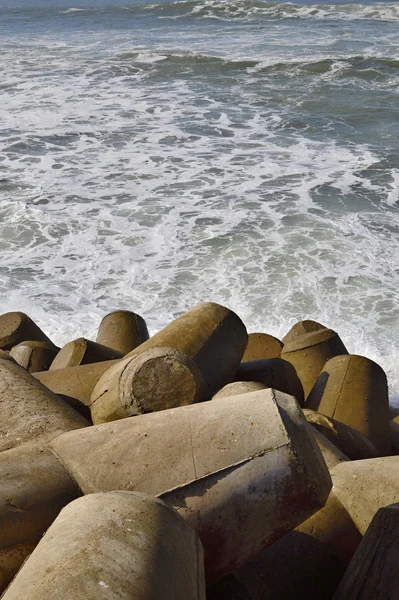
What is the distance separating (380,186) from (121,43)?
1523cm

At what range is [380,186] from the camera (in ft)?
39.1

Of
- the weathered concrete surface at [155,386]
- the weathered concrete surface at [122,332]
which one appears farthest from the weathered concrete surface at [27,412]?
the weathered concrete surface at [122,332]

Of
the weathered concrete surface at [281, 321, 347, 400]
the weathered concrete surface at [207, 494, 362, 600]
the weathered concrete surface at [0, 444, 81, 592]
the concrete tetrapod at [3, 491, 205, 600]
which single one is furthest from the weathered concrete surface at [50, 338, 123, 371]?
the concrete tetrapod at [3, 491, 205, 600]

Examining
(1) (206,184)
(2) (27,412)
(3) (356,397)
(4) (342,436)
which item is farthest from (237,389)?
(1) (206,184)

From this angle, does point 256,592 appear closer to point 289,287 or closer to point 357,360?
point 357,360

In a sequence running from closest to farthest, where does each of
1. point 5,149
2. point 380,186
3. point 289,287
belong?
point 289,287 < point 380,186 < point 5,149

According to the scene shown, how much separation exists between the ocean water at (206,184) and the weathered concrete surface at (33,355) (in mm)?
2237

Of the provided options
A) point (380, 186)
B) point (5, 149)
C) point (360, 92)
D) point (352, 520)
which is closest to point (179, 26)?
point (360, 92)

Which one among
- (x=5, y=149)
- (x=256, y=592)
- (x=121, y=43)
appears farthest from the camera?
(x=121, y=43)

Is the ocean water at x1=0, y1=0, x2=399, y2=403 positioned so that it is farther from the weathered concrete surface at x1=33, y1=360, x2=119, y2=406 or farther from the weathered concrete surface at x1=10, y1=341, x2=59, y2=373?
the weathered concrete surface at x1=33, y1=360, x2=119, y2=406

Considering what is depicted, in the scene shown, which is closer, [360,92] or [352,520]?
[352,520]

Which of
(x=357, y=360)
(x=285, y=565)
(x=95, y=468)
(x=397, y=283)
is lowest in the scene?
(x=397, y=283)

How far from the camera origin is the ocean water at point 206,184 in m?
8.51

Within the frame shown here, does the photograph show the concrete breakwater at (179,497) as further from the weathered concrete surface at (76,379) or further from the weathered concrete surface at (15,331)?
the weathered concrete surface at (15,331)
